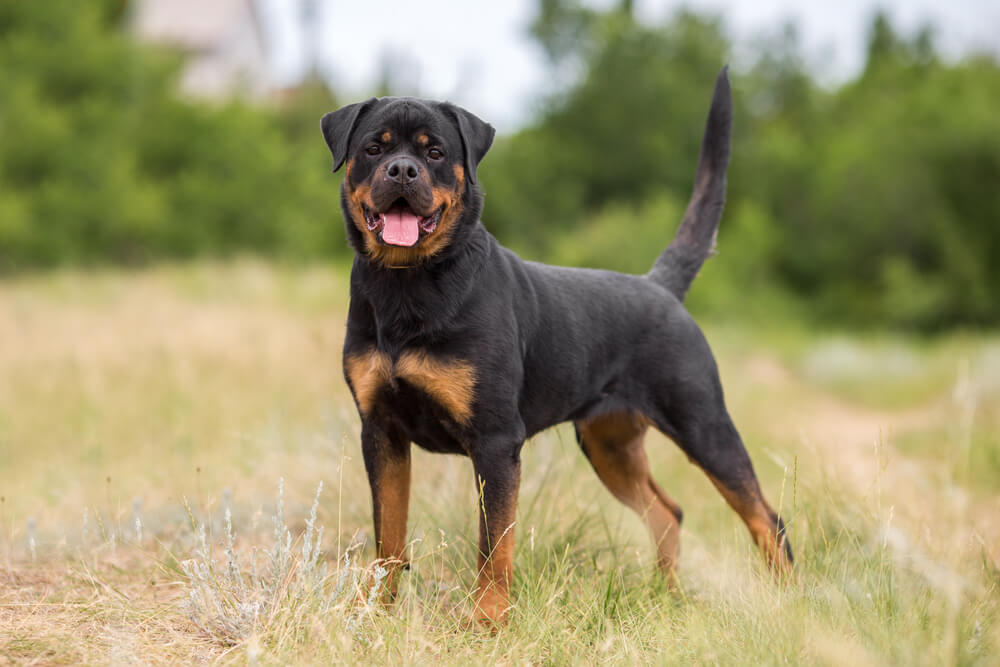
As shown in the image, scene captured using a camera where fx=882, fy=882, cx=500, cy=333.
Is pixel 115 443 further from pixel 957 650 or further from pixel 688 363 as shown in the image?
pixel 957 650

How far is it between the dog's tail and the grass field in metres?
1.08

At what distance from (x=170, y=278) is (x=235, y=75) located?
680 cm

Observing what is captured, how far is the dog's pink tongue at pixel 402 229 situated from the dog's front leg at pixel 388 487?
73cm

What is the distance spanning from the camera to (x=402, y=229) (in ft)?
10.7

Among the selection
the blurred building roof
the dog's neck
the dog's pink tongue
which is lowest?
the dog's neck

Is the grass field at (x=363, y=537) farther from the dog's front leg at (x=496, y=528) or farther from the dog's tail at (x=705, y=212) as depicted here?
the dog's tail at (x=705, y=212)

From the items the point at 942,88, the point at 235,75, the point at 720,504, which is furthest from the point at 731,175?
the point at 720,504

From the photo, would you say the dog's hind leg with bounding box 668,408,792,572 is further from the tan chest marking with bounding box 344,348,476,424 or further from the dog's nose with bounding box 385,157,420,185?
the dog's nose with bounding box 385,157,420,185

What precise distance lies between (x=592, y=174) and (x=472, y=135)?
18.0 metres

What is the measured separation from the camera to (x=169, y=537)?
434cm

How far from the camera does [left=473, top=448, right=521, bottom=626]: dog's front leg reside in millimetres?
3250

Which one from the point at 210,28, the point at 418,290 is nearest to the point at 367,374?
the point at 418,290

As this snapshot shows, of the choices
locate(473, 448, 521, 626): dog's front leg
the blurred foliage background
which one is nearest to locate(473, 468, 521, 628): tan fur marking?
locate(473, 448, 521, 626): dog's front leg

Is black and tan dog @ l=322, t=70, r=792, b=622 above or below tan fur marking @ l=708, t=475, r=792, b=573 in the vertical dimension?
above
